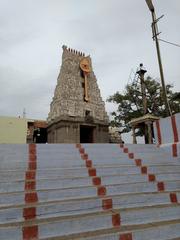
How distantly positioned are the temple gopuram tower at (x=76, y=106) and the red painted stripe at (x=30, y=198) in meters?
18.9

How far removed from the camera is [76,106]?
25984 millimetres

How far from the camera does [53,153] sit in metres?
6.27

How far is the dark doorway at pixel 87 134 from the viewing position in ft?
88.6

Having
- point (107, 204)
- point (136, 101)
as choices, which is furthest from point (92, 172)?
point (136, 101)

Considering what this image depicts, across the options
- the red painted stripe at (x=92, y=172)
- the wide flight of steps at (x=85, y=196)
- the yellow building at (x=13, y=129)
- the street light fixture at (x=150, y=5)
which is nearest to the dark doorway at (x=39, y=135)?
the yellow building at (x=13, y=129)

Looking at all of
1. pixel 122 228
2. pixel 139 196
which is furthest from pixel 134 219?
pixel 139 196

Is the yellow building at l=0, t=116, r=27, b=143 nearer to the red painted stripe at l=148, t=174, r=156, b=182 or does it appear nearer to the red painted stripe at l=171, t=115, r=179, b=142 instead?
the red painted stripe at l=171, t=115, r=179, b=142

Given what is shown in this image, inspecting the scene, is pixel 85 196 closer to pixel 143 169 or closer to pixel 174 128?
pixel 143 169

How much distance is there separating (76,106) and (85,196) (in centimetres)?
2202

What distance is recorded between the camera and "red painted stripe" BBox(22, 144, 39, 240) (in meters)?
3.09

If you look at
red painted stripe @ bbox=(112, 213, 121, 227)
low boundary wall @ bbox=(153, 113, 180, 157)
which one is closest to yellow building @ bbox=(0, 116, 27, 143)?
low boundary wall @ bbox=(153, 113, 180, 157)

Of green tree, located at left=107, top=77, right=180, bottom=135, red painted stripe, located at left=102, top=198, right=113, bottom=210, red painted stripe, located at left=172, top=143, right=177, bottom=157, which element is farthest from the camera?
green tree, located at left=107, top=77, right=180, bottom=135

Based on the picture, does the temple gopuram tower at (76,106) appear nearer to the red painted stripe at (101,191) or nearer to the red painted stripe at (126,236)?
the red painted stripe at (101,191)

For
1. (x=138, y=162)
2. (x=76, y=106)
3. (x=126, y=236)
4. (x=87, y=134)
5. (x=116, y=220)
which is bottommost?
(x=126, y=236)
